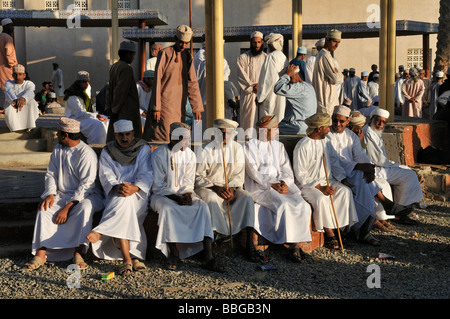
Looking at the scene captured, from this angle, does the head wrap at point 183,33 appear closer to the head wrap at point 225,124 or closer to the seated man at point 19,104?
the head wrap at point 225,124

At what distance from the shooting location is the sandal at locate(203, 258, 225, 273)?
512cm

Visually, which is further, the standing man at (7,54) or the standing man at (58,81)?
the standing man at (58,81)

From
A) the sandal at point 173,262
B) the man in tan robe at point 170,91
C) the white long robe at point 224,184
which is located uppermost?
the man in tan robe at point 170,91

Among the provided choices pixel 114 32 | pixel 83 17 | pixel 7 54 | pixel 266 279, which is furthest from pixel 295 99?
pixel 83 17

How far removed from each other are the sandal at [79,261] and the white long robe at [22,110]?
4446 millimetres

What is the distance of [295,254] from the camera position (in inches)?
217

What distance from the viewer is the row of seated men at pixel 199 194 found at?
5.28m

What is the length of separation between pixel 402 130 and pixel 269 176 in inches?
140

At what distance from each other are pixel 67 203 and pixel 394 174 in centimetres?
384

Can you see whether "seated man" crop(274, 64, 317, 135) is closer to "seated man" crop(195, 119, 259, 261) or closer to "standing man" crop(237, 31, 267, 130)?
"standing man" crop(237, 31, 267, 130)

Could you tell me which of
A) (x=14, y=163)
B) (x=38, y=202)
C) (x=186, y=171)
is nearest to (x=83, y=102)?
(x=14, y=163)

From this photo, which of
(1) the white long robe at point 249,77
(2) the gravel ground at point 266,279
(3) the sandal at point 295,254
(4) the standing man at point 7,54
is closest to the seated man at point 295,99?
(1) the white long robe at point 249,77

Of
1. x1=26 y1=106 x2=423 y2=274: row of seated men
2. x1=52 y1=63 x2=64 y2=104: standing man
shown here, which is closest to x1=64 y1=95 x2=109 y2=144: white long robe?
x1=26 y1=106 x2=423 y2=274: row of seated men
